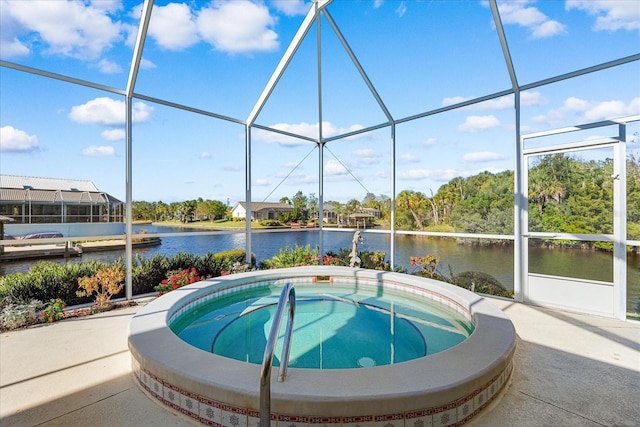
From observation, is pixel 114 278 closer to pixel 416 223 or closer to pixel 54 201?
pixel 54 201

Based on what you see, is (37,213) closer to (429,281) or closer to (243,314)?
(243,314)

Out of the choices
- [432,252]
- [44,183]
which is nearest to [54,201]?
[44,183]

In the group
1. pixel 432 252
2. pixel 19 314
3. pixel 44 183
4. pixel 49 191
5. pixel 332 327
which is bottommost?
pixel 332 327

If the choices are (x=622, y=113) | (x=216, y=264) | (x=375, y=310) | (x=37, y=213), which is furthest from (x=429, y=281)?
(x=37, y=213)

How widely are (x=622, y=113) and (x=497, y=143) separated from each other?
2064mm

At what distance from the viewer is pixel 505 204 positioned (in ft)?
21.5

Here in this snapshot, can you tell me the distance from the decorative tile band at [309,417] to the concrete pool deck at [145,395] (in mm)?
96

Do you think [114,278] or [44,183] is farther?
[114,278]

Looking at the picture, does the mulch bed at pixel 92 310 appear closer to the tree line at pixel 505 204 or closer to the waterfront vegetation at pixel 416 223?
the waterfront vegetation at pixel 416 223

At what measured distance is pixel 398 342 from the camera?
4379 mm

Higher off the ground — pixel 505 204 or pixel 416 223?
pixel 505 204

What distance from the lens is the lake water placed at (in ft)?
17.4

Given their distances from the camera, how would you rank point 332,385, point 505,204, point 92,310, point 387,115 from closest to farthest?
1. point 332,385
2. point 92,310
3. point 505,204
4. point 387,115

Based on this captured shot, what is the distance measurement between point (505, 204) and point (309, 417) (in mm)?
5940
